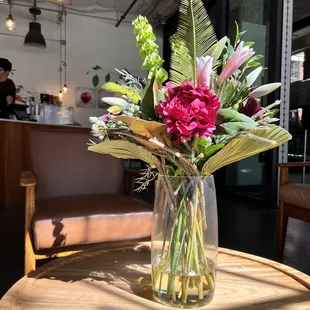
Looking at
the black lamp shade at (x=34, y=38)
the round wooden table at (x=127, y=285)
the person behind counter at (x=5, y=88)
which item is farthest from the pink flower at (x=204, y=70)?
the black lamp shade at (x=34, y=38)

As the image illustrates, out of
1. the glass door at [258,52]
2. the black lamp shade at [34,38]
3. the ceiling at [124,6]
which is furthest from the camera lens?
the ceiling at [124,6]

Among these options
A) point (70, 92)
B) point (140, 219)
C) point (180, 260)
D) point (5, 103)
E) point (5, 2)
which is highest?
point (5, 2)

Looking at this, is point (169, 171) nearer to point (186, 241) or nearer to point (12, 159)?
point (186, 241)

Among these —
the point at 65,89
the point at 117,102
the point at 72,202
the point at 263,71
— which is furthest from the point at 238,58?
the point at 65,89

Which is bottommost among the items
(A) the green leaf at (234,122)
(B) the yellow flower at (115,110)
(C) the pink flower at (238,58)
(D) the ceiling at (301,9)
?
(A) the green leaf at (234,122)

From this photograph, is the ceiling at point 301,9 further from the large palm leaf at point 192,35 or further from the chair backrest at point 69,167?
the large palm leaf at point 192,35

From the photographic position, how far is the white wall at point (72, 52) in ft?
24.8

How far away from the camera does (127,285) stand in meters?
0.91

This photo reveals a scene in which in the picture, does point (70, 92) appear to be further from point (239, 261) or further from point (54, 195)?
point (239, 261)

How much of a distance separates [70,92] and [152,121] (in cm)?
775

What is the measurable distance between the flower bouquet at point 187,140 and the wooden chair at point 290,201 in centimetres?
166

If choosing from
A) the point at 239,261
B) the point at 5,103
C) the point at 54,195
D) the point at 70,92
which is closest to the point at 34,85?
the point at 70,92

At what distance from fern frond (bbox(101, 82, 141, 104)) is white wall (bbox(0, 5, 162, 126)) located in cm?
696

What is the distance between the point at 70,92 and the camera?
8047mm
